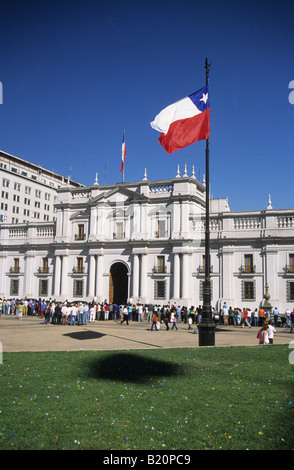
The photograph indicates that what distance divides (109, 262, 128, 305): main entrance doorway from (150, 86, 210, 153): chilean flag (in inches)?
1097

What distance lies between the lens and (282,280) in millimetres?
36719

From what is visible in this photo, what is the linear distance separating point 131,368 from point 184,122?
11.5m

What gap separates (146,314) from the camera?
38.3m

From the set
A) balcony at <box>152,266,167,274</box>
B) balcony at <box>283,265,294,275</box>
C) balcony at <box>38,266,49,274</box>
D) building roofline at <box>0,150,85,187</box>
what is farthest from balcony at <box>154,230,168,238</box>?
building roofline at <box>0,150,85,187</box>

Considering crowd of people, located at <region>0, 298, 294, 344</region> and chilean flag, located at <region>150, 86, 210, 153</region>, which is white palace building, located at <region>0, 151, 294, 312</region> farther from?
chilean flag, located at <region>150, 86, 210, 153</region>

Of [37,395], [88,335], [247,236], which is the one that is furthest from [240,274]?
[37,395]

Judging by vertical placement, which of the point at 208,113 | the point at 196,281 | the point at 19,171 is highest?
the point at 19,171

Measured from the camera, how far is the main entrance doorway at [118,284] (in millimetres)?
44406

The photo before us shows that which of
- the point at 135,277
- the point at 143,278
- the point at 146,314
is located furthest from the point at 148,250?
the point at 146,314

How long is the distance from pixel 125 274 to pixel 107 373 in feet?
111

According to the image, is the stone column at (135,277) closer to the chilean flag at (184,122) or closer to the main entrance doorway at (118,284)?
the main entrance doorway at (118,284)

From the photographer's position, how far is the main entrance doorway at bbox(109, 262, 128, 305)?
4441cm

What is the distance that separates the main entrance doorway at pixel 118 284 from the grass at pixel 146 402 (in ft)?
99.9
